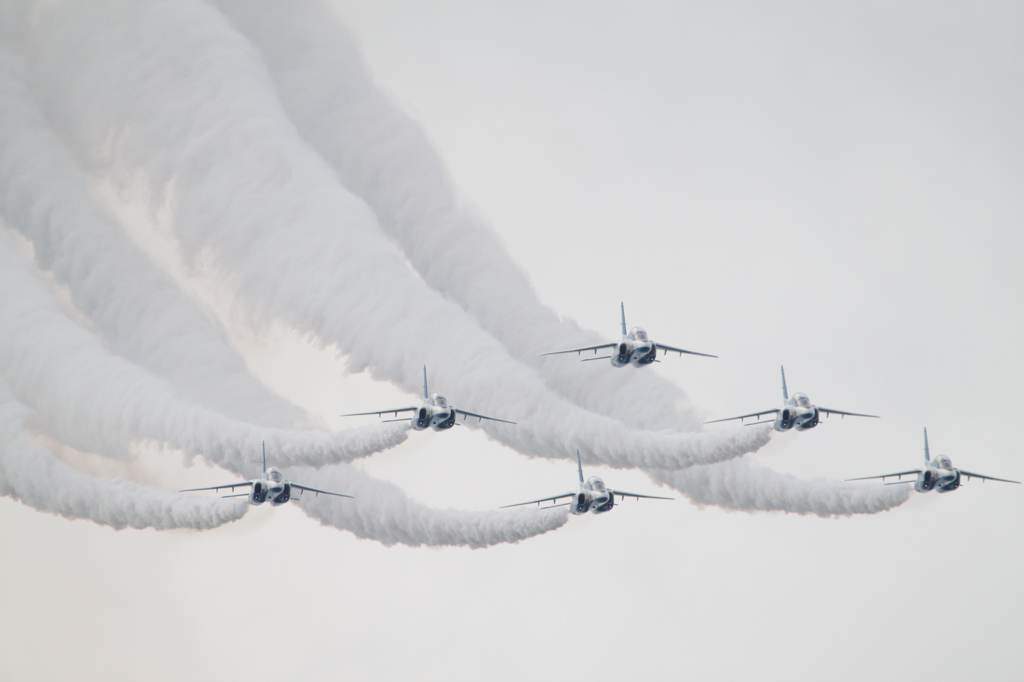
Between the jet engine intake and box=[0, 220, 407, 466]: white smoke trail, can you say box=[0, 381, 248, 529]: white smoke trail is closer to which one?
box=[0, 220, 407, 466]: white smoke trail

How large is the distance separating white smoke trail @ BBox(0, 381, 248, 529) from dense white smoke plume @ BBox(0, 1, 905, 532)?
122 centimetres

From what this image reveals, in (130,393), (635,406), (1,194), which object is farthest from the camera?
(1,194)

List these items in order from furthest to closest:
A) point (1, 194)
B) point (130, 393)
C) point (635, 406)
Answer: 1. point (1, 194)
2. point (635, 406)
3. point (130, 393)

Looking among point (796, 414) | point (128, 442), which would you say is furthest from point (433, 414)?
point (796, 414)

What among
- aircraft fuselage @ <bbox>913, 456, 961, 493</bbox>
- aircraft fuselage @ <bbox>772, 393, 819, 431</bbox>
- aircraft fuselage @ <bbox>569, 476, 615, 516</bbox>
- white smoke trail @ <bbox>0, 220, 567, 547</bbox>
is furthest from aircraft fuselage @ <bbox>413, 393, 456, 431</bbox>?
aircraft fuselage @ <bbox>913, 456, 961, 493</bbox>

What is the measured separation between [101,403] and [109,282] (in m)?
7.76

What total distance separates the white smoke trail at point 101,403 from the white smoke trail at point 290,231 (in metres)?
5.88

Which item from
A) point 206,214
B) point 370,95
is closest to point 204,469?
point 206,214

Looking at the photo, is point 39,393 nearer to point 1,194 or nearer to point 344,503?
point 1,194

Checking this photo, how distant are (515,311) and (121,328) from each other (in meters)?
19.3

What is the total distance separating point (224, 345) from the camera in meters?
57.3

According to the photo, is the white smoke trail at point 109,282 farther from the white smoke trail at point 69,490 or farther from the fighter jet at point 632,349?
the fighter jet at point 632,349

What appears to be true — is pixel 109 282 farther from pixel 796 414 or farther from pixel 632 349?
pixel 796 414

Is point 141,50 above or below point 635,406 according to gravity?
above
